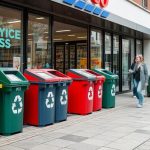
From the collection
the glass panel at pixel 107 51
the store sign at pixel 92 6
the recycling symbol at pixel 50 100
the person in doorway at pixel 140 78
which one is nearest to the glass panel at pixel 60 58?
the glass panel at pixel 107 51

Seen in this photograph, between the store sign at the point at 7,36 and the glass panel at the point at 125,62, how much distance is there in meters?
8.29

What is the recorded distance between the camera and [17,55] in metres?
9.92

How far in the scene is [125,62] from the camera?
17.8 meters

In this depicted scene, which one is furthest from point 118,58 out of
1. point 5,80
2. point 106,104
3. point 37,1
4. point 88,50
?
point 5,80

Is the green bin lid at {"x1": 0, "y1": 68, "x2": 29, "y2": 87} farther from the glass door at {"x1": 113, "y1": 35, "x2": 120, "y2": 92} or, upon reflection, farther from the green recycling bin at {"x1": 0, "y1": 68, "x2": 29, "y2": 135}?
the glass door at {"x1": 113, "y1": 35, "x2": 120, "y2": 92}

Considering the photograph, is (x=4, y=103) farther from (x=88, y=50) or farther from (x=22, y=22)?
(x=88, y=50)

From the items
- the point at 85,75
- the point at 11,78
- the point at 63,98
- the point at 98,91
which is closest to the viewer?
the point at 11,78

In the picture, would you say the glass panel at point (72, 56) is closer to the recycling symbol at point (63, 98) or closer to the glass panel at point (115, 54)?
the glass panel at point (115, 54)

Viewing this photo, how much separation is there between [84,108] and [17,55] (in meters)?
2.29

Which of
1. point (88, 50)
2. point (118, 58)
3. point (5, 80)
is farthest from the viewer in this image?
point (118, 58)

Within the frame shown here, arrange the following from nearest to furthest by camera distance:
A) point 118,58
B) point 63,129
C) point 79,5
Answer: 1. point 63,129
2. point 79,5
3. point 118,58

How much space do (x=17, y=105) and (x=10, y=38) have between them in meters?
2.78

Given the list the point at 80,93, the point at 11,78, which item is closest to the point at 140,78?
the point at 80,93

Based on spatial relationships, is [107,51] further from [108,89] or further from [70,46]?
[108,89]
